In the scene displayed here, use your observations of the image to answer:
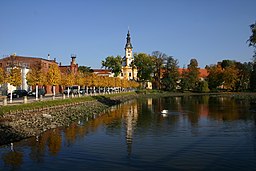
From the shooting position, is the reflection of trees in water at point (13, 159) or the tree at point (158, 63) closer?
the reflection of trees in water at point (13, 159)

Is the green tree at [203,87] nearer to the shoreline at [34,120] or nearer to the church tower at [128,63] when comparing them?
the church tower at [128,63]

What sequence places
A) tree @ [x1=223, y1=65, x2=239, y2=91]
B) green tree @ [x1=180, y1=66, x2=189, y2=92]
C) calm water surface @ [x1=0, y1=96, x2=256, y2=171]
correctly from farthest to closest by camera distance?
green tree @ [x1=180, y1=66, x2=189, y2=92] → tree @ [x1=223, y1=65, x2=239, y2=91] → calm water surface @ [x1=0, y1=96, x2=256, y2=171]

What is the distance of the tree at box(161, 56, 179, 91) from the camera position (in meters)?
131

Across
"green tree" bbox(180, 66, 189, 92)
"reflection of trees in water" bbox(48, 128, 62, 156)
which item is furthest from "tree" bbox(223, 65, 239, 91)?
"reflection of trees in water" bbox(48, 128, 62, 156)

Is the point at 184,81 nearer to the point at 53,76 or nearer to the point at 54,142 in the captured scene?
the point at 53,76

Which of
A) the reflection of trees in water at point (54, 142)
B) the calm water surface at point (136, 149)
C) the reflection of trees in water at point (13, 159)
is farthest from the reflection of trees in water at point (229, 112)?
the reflection of trees in water at point (13, 159)

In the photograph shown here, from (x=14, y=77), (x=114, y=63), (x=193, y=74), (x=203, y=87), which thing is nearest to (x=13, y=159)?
(x=14, y=77)

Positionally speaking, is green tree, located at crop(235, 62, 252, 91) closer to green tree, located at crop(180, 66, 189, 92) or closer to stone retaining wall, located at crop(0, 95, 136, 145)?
green tree, located at crop(180, 66, 189, 92)

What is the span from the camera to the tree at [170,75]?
13100 cm

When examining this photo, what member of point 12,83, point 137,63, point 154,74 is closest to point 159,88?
point 154,74

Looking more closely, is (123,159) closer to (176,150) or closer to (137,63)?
(176,150)

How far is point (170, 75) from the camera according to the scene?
13050 centimetres

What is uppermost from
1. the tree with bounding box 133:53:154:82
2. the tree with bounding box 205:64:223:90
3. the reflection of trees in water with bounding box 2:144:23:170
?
the tree with bounding box 133:53:154:82

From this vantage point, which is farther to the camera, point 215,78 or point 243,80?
point 215,78
